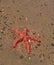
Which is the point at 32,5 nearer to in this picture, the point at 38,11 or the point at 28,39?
the point at 38,11

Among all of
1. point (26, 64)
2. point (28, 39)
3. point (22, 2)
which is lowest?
point (26, 64)

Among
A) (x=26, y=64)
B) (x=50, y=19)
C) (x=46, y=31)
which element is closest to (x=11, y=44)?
(x=26, y=64)

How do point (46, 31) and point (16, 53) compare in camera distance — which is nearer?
point (16, 53)

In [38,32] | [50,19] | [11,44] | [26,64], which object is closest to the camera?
[26,64]

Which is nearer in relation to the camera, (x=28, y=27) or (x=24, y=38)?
(x=24, y=38)

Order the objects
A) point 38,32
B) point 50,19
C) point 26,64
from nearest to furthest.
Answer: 1. point 26,64
2. point 38,32
3. point 50,19

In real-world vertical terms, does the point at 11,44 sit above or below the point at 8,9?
below

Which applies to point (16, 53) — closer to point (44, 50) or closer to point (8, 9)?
point (44, 50)
